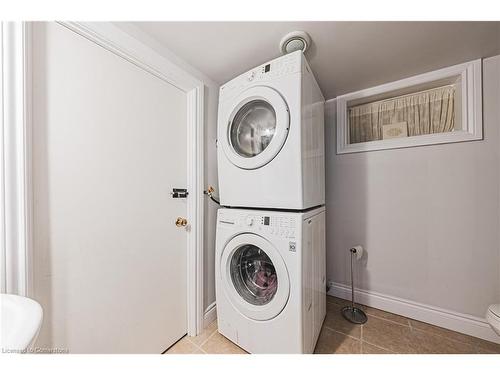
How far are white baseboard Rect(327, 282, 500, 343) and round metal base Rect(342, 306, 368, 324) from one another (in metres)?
0.16

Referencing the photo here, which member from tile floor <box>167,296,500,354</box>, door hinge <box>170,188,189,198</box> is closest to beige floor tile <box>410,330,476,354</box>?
tile floor <box>167,296,500,354</box>

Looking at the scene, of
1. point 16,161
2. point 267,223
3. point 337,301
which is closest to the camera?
point 16,161

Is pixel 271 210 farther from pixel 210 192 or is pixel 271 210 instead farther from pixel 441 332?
pixel 441 332

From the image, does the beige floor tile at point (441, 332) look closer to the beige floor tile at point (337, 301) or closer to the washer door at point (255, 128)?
the beige floor tile at point (337, 301)

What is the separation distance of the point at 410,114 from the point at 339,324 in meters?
1.85

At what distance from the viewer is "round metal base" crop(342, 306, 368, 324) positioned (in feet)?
4.96

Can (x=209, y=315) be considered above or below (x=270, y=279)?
below

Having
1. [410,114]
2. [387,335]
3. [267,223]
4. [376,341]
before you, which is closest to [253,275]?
[267,223]

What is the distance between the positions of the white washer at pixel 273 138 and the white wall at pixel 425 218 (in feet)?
1.92

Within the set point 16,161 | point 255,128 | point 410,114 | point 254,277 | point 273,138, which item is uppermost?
point 410,114

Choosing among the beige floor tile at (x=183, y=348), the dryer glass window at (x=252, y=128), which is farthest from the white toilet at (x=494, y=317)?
the beige floor tile at (x=183, y=348)

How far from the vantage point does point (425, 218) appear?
Result: 4.96 ft

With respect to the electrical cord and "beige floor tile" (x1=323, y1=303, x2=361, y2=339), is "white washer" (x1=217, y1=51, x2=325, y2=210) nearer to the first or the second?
the electrical cord
